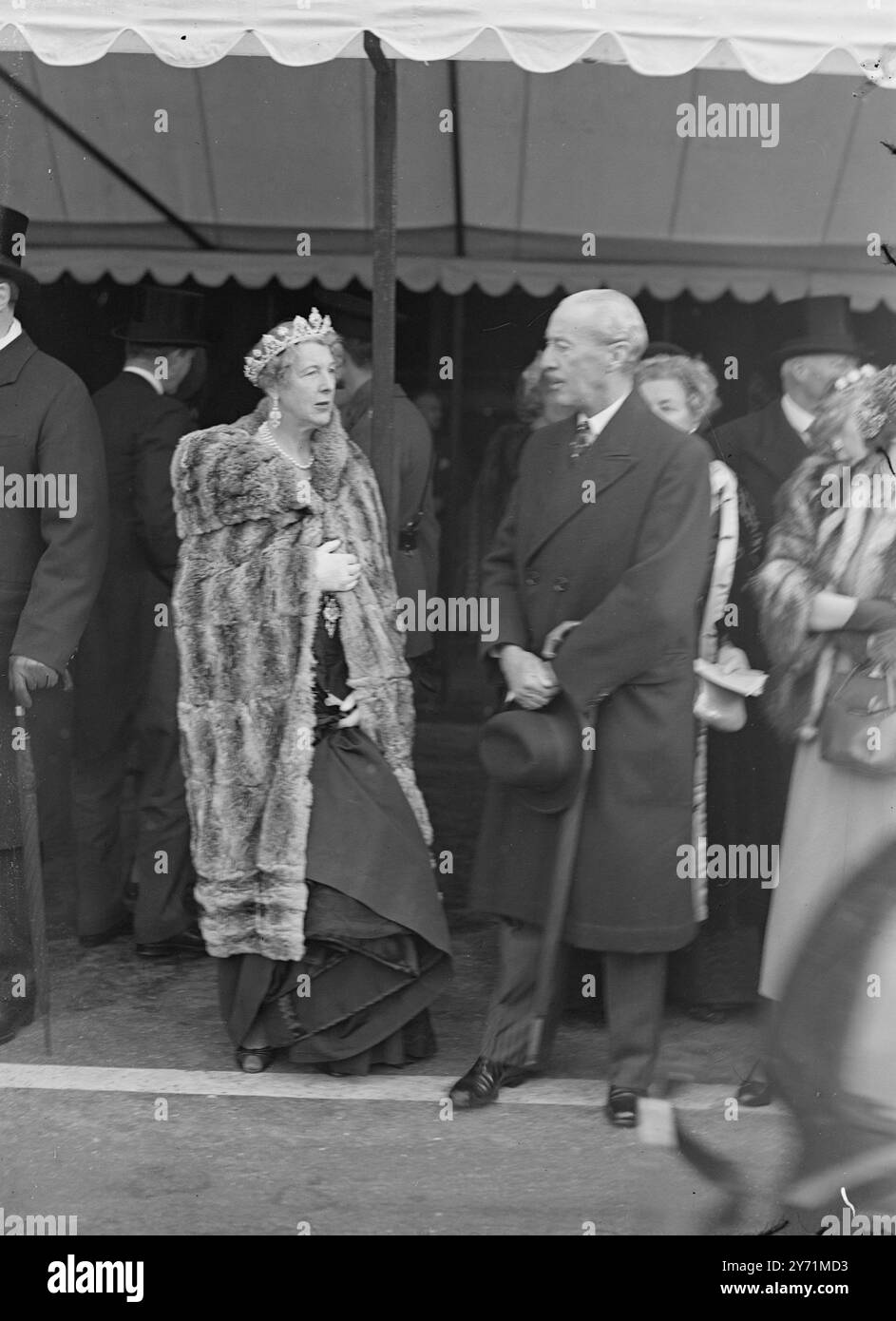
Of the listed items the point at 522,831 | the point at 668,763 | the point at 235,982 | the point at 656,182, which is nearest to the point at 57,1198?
the point at 235,982

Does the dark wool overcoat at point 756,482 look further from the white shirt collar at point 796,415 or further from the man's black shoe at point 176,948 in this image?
the man's black shoe at point 176,948

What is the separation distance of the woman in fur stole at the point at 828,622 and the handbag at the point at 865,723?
0.03 meters

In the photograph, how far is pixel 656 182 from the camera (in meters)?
5.37

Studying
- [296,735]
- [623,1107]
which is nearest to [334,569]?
[296,735]

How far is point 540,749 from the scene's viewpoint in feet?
12.8

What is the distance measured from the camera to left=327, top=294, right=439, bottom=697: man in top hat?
4.94 m

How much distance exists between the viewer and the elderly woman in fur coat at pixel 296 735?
4168 millimetres

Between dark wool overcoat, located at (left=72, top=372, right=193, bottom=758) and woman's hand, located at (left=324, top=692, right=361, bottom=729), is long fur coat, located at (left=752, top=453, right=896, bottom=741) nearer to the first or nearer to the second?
woman's hand, located at (left=324, top=692, right=361, bottom=729)

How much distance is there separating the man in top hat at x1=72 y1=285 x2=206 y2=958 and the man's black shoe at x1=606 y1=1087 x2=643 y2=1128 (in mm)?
1732

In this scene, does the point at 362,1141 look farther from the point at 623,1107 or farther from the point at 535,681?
the point at 535,681

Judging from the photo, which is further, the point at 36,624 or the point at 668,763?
the point at 36,624

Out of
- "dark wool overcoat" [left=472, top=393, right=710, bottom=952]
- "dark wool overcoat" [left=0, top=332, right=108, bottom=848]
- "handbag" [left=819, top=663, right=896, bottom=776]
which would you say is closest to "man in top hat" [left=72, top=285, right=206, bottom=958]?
"dark wool overcoat" [left=0, top=332, right=108, bottom=848]
